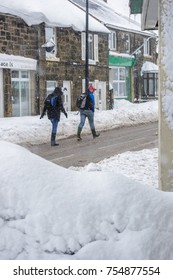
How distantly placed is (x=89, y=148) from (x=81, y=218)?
11.0m

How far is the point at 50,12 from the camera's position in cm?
2447

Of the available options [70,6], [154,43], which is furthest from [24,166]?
[154,43]

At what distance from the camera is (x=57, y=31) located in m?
25.6

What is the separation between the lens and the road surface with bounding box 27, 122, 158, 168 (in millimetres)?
11805

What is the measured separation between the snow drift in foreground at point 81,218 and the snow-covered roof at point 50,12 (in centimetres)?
1957

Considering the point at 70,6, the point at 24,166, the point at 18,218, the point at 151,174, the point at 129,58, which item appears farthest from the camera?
the point at 129,58

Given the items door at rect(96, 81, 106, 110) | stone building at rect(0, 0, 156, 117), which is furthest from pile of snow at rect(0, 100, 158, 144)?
door at rect(96, 81, 106, 110)

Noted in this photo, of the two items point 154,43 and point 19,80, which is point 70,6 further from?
point 154,43

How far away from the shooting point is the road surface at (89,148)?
38.7 feet

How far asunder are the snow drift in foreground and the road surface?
295 inches

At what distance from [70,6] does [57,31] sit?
2.85m

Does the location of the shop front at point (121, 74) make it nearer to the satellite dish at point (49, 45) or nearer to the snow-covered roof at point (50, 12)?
the snow-covered roof at point (50, 12)

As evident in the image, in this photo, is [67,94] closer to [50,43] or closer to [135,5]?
[50,43]

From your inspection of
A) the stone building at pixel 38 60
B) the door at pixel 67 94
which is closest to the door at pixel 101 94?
the stone building at pixel 38 60
